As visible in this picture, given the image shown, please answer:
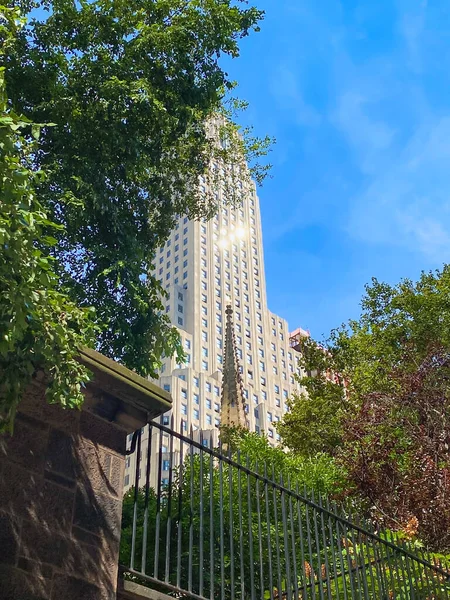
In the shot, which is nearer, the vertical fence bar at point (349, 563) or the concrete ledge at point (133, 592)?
the concrete ledge at point (133, 592)

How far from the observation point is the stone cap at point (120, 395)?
5.72 metres

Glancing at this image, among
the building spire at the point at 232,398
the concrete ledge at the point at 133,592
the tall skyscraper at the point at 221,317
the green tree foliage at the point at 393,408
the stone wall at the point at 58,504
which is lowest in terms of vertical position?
the concrete ledge at the point at 133,592

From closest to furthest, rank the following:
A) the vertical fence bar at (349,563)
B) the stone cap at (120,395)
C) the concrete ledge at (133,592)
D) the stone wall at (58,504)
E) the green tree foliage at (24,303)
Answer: the green tree foliage at (24,303) → the stone wall at (58,504) → the concrete ledge at (133,592) → the stone cap at (120,395) → the vertical fence bar at (349,563)

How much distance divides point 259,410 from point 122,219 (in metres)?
85.7

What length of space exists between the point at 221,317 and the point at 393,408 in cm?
8615

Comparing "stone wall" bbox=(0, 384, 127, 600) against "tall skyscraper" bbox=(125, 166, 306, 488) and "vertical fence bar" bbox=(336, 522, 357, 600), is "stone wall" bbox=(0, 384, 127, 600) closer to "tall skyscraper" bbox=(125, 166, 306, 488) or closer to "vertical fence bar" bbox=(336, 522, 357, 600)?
"vertical fence bar" bbox=(336, 522, 357, 600)

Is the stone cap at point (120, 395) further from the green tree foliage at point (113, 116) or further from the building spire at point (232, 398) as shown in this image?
the building spire at point (232, 398)

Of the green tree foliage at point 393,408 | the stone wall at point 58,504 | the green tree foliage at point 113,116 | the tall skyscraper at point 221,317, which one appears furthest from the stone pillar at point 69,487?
the tall skyscraper at point 221,317

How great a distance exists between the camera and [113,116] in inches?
506

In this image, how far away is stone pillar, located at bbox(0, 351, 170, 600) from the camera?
489 cm

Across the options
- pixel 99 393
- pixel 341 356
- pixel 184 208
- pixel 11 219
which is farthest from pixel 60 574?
pixel 341 356

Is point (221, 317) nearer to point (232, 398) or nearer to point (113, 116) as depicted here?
point (232, 398)

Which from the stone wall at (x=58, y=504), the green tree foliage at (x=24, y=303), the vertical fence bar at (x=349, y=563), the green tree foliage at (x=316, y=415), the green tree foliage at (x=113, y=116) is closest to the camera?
the green tree foliage at (x=24, y=303)

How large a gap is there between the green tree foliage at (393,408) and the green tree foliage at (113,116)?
5.78 metres
